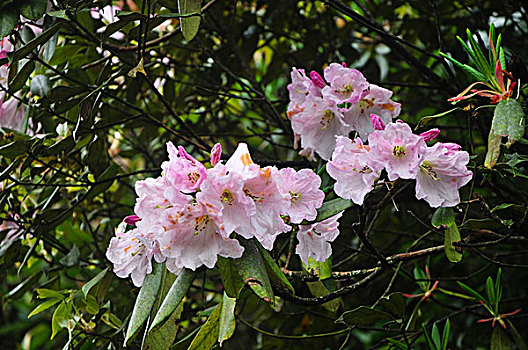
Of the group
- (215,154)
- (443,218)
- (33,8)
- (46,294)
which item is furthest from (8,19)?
(443,218)

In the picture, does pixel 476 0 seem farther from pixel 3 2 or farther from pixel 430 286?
pixel 3 2

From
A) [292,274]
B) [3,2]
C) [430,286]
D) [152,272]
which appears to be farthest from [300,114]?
[430,286]

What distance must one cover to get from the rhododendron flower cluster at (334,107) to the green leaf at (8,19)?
1.59 feet

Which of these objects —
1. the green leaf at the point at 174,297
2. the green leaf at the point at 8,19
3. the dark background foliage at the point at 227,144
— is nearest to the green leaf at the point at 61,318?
the dark background foliage at the point at 227,144

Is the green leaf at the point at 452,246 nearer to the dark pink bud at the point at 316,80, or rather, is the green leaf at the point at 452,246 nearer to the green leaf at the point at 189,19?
the dark pink bud at the point at 316,80

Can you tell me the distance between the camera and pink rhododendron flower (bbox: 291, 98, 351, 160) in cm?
103

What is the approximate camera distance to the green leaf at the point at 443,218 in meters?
0.86

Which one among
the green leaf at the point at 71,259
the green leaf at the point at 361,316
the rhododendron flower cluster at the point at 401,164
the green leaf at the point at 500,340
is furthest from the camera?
the green leaf at the point at 71,259

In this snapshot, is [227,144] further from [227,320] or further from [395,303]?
[227,320]

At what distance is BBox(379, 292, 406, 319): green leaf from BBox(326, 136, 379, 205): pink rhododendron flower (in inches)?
9.4

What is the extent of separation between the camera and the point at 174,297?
0.77 meters

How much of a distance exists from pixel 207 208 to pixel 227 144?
3.62ft

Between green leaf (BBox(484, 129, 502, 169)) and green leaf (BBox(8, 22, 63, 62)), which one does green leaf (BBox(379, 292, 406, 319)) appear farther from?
green leaf (BBox(8, 22, 63, 62))

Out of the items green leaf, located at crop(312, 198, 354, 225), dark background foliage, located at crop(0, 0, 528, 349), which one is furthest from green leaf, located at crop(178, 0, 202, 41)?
green leaf, located at crop(312, 198, 354, 225)
